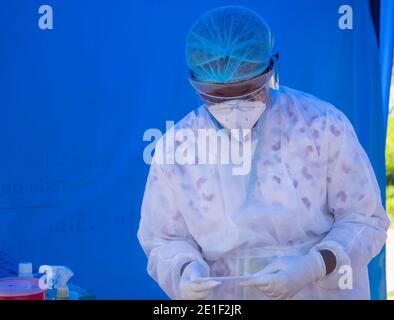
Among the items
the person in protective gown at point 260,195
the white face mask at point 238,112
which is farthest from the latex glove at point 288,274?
the white face mask at point 238,112

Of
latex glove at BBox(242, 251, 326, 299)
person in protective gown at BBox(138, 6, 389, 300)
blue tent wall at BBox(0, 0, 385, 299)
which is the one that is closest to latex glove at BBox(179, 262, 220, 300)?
person in protective gown at BBox(138, 6, 389, 300)

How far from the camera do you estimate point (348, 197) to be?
2076 mm

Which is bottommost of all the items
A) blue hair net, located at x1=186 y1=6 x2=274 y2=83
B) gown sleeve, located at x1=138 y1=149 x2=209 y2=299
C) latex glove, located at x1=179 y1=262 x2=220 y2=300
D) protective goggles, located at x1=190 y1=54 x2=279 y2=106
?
latex glove, located at x1=179 y1=262 x2=220 y2=300

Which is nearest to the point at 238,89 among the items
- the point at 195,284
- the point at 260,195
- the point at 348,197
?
the point at 260,195

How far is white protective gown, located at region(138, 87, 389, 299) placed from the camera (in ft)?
6.78

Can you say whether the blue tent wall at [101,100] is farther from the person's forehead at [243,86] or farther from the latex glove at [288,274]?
the latex glove at [288,274]

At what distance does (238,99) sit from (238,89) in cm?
3

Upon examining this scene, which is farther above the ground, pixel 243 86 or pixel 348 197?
pixel 243 86

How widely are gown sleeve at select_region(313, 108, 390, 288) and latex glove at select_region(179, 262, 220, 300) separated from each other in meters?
0.32

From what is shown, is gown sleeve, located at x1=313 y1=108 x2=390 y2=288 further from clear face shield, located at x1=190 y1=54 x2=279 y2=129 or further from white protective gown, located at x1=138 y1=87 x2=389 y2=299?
clear face shield, located at x1=190 y1=54 x2=279 y2=129

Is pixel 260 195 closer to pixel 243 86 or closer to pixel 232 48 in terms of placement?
pixel 243 86

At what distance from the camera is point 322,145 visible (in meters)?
2.08

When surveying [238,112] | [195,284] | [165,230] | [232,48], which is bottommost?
[195,284]
